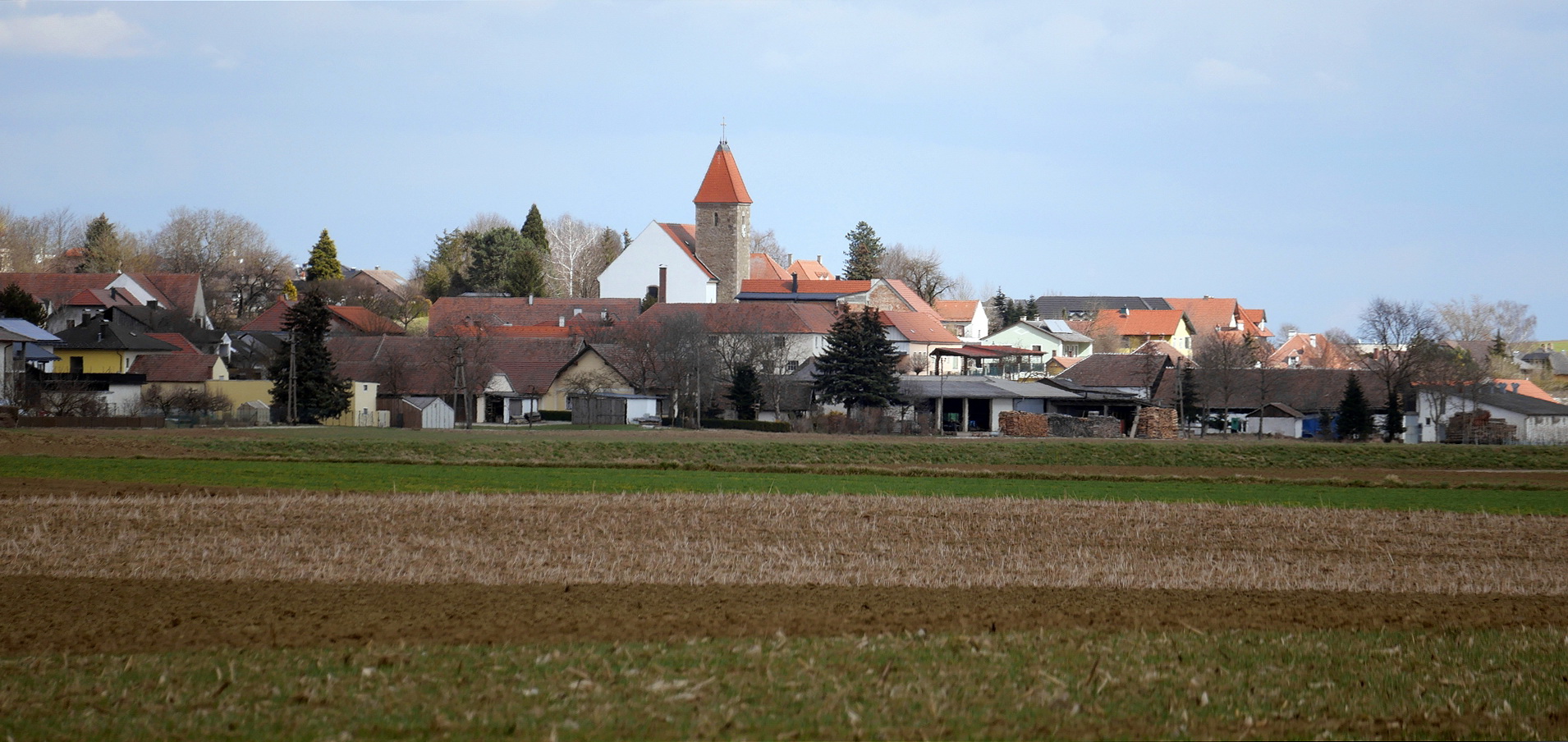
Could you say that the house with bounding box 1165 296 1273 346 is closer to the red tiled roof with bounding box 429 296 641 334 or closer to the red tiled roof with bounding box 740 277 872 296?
the red tiled roof with bounding box 740 277 872 296

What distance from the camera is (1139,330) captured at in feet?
426

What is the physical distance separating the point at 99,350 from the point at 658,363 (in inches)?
1198

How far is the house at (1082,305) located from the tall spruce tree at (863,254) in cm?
2682

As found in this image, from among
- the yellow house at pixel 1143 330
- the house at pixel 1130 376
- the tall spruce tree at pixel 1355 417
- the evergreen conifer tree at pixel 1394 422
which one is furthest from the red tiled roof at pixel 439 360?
the yellow house at pixel 1143 330

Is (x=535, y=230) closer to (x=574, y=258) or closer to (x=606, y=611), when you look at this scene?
(x=574, y=258)

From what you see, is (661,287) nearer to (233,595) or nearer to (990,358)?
(990,358)

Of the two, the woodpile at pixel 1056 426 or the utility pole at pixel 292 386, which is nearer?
the utility pole at pixel 292 386

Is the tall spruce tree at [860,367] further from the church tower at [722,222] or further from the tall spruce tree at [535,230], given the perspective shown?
the tall spruce tree at [535,230]

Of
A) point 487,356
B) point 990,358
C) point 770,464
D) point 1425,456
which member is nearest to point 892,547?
point 770,464

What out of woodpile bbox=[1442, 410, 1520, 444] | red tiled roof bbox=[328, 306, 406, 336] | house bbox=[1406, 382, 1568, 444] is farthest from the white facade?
woodpile bbox=[1442, 410, 1520, 444]

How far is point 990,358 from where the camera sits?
97062mm

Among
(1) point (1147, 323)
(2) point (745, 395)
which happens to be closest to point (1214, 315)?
(1) point (1147, 323)

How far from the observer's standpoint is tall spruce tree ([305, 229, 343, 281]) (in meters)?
114

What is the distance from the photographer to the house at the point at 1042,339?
379ft
